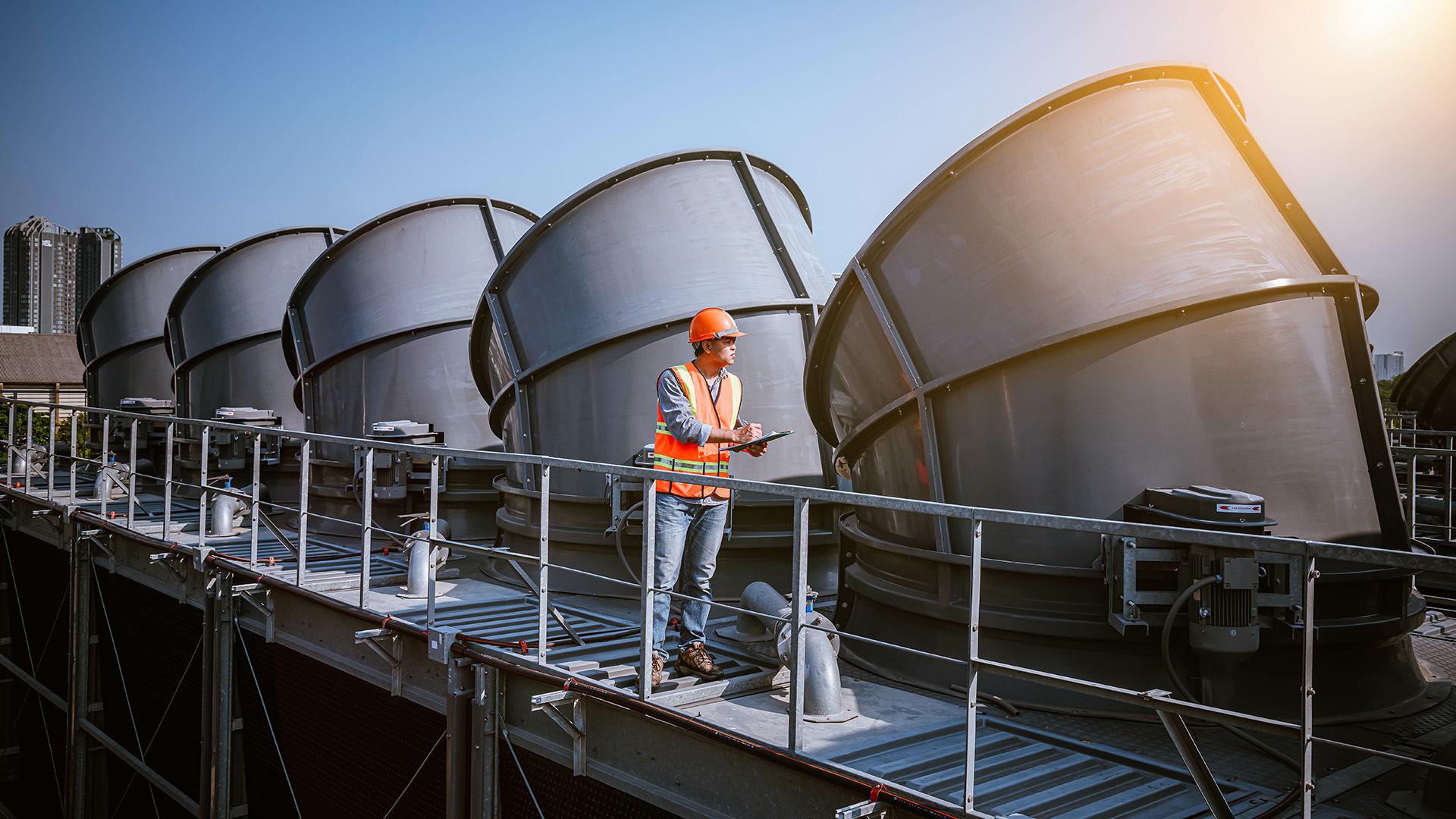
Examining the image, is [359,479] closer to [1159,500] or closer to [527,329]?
[527,329]

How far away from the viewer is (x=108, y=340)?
17.2 meters

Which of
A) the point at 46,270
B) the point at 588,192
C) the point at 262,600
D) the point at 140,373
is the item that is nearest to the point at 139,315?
the point at 140,373

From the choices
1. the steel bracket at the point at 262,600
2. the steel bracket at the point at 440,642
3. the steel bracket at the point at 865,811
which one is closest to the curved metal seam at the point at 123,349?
the steel bracket at the point at 262,600

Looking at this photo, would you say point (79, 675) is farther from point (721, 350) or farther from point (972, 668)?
point (972, 668)

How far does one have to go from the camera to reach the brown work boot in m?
4.44

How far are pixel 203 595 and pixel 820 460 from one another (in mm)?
5330

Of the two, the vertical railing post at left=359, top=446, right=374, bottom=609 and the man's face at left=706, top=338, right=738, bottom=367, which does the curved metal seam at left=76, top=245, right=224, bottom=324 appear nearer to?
the vertical railing post at left=359, top=446, right=374, bottom=609

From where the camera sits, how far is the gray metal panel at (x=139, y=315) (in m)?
16.8

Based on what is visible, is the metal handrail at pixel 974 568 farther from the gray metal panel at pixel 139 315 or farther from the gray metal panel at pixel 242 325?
the gray metal panel at pixel 139 315

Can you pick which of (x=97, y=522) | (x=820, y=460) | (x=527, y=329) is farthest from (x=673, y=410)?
(x=97, y=522)

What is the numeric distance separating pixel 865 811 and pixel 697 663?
59.0 inches

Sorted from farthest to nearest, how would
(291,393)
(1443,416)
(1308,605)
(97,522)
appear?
1. (291,393)
2. (1443,416)
3. (97,522)
4. (1308,605)

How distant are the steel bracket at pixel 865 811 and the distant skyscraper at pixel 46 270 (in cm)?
9287

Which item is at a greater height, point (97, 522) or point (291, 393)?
point (291, 393)
